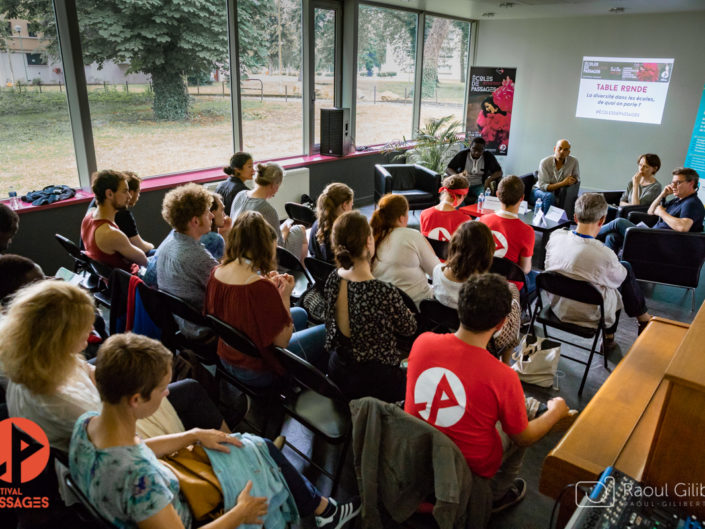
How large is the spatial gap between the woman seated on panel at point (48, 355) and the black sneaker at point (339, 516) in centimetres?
99

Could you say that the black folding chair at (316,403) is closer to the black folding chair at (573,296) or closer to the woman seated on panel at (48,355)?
the woman seated on panel at (48,355)

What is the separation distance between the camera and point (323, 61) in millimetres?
7312

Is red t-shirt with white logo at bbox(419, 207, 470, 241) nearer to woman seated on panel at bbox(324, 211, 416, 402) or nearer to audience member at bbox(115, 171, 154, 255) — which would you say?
woman seated on panel at bbox(324, 211, 416, 402)

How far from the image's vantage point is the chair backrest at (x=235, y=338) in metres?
2.30

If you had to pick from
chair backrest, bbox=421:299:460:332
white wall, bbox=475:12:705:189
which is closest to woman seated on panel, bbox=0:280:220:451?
chair backrest, bbox=421:299:460:332

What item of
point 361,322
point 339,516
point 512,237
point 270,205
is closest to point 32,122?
point 270,205

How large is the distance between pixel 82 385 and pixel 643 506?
175 cm

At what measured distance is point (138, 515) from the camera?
4.63ft

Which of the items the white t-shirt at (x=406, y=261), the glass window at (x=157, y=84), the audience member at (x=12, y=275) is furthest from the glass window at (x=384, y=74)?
the audience member at (x=12, y=275)

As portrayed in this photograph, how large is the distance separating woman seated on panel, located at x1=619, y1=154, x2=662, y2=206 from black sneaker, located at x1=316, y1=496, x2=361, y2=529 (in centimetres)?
511

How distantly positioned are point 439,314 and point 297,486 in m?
1.29

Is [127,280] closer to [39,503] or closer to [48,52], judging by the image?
[39,503]

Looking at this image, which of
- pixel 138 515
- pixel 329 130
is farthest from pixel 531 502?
pixel 329 130

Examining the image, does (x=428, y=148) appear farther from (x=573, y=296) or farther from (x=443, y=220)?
(x=573, y=296)
